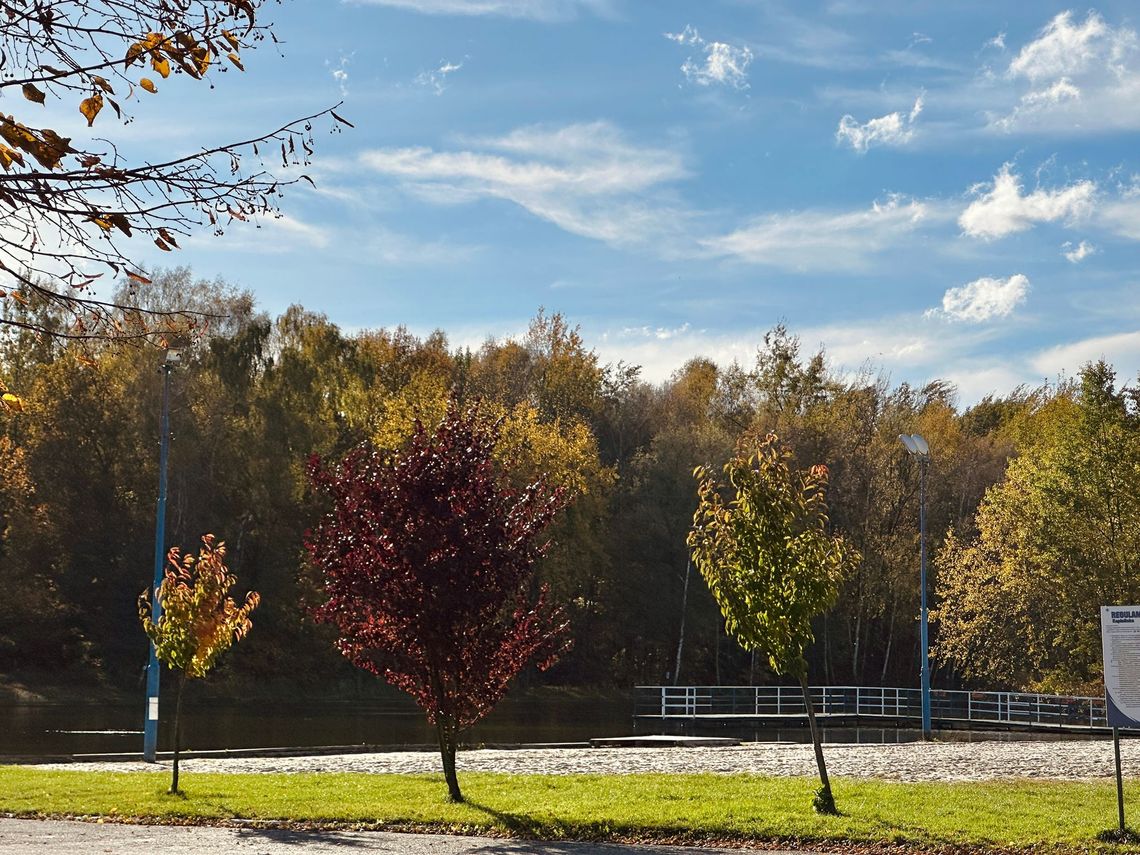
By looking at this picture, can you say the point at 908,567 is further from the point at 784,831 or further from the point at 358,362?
the point at 784,831

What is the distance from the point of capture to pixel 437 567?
16.4 metres

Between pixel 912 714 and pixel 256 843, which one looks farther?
pixel 912 714

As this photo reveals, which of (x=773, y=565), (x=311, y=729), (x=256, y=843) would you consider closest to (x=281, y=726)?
(x=311, y=729)

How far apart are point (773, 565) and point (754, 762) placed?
9733 mm

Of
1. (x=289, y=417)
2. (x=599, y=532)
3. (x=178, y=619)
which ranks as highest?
(x=289, y=417)

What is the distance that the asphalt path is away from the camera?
13125mm

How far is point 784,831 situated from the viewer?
14234mm

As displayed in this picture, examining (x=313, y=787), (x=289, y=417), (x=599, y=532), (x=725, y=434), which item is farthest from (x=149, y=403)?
(x=313, y=787)

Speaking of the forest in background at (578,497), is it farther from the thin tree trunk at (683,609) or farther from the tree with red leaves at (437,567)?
the tree with red leaves at (437,567)

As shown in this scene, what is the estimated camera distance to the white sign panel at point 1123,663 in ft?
46.5

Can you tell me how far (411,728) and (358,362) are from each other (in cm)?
2739

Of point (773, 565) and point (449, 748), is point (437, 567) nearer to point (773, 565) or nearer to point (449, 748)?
point (449, 748)

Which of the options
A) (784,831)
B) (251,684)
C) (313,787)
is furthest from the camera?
(251,684)

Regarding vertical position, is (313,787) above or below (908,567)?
below
